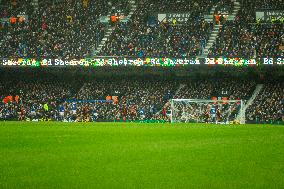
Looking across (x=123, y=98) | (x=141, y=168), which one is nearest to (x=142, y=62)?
(x=123, y=98)

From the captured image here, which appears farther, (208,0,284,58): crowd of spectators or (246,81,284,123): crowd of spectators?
(208,0,284,58): crowd of spectators

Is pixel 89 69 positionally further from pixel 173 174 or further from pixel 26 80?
pixel 173 174

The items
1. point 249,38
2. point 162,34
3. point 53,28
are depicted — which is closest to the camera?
point 249,38

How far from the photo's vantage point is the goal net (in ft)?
168

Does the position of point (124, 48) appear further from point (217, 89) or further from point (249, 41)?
point (249, 41)

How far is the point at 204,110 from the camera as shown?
5219 cm

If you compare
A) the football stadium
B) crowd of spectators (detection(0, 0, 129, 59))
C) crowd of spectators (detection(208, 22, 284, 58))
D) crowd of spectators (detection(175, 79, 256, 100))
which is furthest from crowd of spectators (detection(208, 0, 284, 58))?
crowd of spectators (detection(0, 0, 129, 59))

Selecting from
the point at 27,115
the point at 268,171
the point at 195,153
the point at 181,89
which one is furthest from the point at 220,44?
the point at 268,171

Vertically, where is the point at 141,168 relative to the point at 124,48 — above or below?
below

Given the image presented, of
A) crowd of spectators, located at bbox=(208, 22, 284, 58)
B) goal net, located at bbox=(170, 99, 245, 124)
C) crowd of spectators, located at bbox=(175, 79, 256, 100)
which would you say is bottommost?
goal net, located at bbox=(170, 99, 245, 124)

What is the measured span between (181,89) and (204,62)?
428 cm

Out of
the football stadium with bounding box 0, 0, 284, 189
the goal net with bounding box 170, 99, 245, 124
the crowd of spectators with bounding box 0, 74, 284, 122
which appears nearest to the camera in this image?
the goal net with bounding box 170, 99, 245, 124

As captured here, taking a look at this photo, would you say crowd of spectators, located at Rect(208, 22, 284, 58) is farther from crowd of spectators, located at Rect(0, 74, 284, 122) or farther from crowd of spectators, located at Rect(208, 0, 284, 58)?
crowd of spectators, located at Rect(0, 74, 284, 122)

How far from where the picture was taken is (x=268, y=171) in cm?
1105
